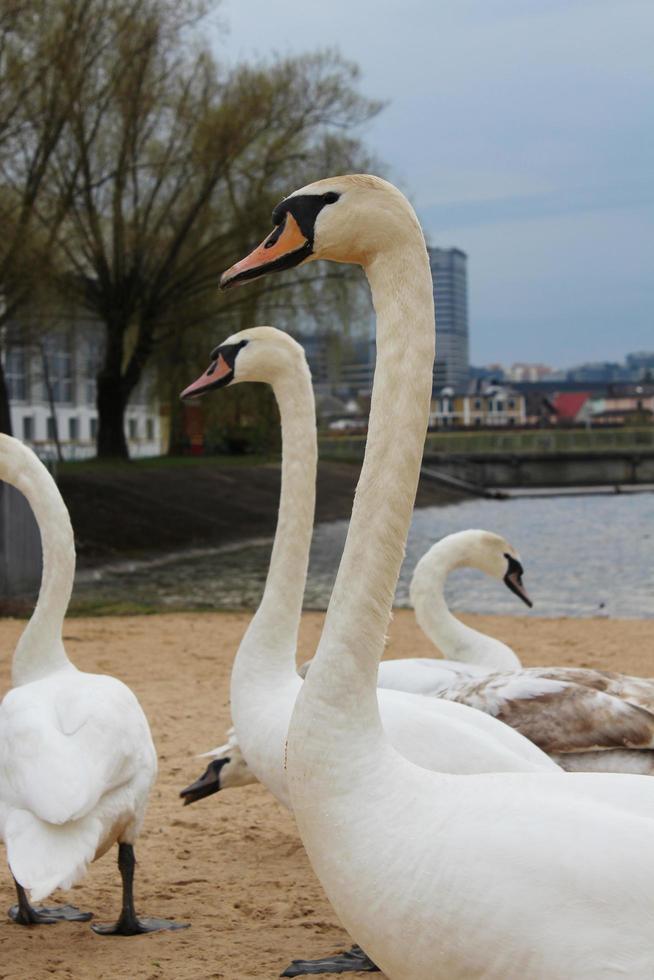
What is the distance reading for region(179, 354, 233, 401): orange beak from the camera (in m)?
4.87

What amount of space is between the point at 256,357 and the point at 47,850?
7.21 ft

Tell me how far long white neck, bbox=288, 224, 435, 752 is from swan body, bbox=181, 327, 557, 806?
4.47 ft

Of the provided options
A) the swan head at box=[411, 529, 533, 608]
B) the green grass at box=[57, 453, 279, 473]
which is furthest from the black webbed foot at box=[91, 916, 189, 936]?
the green grass at box=[57, 453, 279, 473]

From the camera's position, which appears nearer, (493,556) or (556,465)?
(493,556)

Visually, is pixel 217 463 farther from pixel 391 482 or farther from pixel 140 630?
pixel 391 482

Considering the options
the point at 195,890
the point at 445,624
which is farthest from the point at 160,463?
the point at 195,890

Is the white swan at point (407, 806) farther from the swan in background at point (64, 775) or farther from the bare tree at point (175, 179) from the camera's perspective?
the bare tree at point (175, 179)

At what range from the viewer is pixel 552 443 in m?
72.6

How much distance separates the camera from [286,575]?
4.74 m

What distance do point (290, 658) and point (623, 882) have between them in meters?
2.50

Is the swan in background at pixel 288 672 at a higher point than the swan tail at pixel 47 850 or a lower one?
higher

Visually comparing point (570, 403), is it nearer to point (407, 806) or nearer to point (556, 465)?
point (556, 465)

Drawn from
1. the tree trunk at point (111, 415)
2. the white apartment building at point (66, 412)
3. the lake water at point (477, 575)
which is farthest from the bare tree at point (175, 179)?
the white apartment building at point (66, 412)

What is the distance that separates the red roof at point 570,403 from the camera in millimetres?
161750
